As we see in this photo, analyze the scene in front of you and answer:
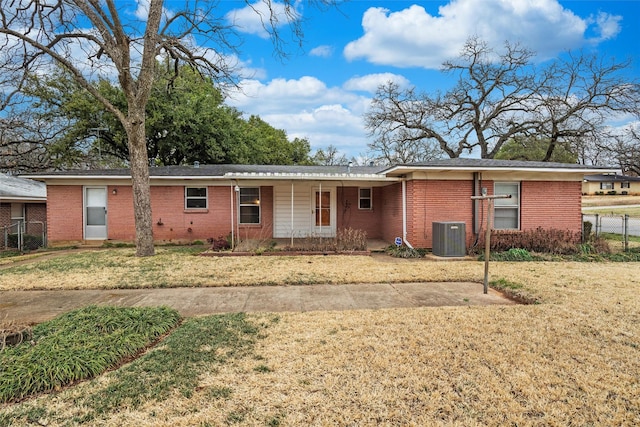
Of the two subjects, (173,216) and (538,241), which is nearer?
(538,241)

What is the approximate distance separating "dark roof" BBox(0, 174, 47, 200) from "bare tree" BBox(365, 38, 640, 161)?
834 inches

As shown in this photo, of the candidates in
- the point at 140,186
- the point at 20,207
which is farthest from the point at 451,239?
the point at 20,207

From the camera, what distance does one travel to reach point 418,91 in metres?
26.1

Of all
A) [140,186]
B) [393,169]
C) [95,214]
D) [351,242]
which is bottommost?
[351,242]

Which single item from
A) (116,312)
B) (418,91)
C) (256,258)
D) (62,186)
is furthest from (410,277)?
(418,91)

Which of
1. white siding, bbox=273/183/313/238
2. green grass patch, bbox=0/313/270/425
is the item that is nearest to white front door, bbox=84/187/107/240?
white siding, bbox=273/183/313/238

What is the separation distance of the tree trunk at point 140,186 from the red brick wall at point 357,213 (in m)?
7.12

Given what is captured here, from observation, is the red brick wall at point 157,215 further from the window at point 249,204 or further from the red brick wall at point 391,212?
the red brick wall at point 391,212

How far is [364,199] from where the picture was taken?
14.5m

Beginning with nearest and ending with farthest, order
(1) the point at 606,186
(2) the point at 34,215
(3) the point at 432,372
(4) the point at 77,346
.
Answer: (3) the point at 432,372 → (4) the point at 77,346 → (2) the point at 34,215 → (1) the point at 606,186

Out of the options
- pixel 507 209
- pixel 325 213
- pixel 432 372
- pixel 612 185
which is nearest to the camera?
pixel 432 372

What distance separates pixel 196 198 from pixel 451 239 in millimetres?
9332

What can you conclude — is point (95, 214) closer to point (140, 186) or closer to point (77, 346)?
point (140, 186)

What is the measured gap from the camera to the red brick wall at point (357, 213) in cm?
1432
